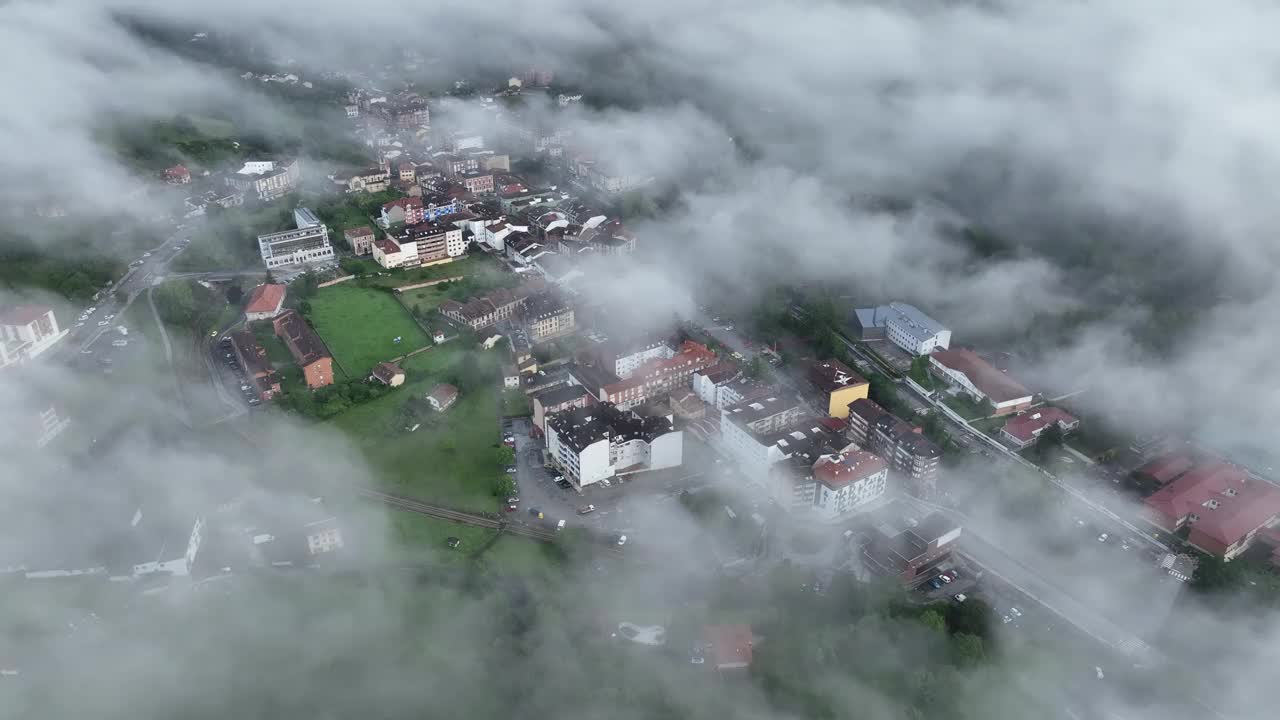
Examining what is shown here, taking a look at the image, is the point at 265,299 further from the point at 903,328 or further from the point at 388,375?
the point at 903,328

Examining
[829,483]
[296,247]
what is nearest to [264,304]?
[296,247]

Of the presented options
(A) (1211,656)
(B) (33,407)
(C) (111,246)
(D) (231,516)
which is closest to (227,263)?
(C) (111,246)

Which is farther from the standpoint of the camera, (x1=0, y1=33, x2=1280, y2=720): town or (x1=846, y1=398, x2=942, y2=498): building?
(x1=846, y1=398, x2=942, y2=498): building

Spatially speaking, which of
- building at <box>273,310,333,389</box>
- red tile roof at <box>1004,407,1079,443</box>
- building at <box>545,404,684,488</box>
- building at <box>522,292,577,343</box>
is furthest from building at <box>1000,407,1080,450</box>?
building at <box>273,310,333,389</box>

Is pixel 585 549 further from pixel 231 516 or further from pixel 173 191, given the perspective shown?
pixel 173 191

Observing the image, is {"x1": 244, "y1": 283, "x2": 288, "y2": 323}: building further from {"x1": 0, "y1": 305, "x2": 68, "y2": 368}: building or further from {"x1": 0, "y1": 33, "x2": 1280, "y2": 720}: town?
{"x1": 0, "y1": 305, "x2": 68, "y2": 368}: building

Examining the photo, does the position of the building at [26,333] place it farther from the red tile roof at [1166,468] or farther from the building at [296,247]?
the red tile roof at [1166,468]
